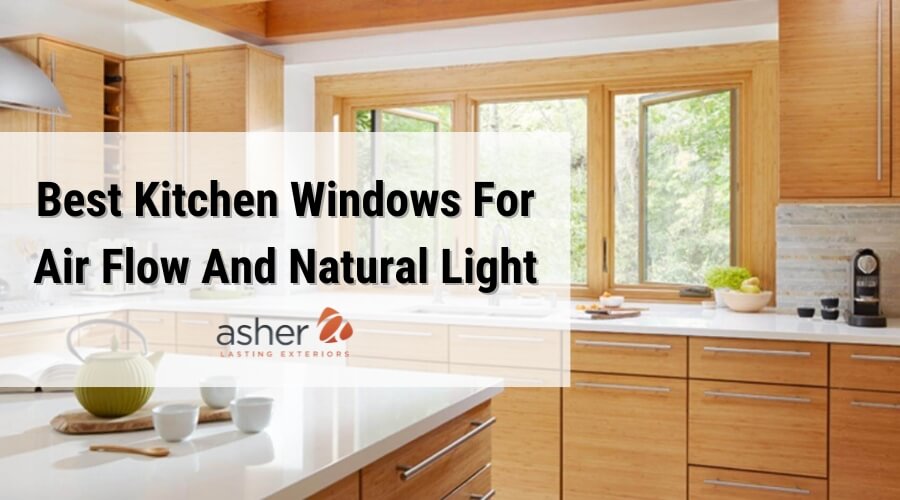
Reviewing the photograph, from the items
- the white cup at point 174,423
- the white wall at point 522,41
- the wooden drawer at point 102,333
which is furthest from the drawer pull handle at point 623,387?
the wooden drawer at point 102,333

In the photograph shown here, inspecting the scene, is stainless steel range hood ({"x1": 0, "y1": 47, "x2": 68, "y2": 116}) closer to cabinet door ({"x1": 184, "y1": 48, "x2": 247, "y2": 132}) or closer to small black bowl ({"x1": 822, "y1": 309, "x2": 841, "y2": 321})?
cabinet door ({"x1": 184, "y1": 48, "x2": 247, "y2": 132})

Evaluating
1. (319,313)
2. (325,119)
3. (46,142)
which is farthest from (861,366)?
(46,142)

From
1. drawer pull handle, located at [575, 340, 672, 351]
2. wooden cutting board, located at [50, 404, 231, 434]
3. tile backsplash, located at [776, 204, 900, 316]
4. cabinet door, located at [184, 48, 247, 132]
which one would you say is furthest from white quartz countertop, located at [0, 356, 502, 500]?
cabinet door, located at [184, 48, 247, 132]

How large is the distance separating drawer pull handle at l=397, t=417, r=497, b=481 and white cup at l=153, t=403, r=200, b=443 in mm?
419

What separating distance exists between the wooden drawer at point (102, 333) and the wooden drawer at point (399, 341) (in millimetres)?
1274

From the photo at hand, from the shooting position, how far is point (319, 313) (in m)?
3.87

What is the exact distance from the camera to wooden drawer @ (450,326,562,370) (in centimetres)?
343

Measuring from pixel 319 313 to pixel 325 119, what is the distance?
1399 millimetres

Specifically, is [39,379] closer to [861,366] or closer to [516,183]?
[861,366]

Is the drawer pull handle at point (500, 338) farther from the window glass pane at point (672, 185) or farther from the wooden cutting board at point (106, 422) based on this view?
the wooden cutting board at point (106, 422)

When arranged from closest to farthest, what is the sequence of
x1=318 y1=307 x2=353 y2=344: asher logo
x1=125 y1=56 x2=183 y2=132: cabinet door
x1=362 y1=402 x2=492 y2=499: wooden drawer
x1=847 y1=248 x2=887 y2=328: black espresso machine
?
x1=362 y1=402 x2=492 y2=499: wooden drawer
x1=847 y1=248 x2=887 y2=328: black espresso machine
x1=318 y1=307 x2=353 y2=344: asher logo
x1=125 y1=56 x2=183 y2=132: cabinet door

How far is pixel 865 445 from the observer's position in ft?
9.70

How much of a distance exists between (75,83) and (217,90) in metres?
0.72

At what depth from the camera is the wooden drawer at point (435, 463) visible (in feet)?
5.24
